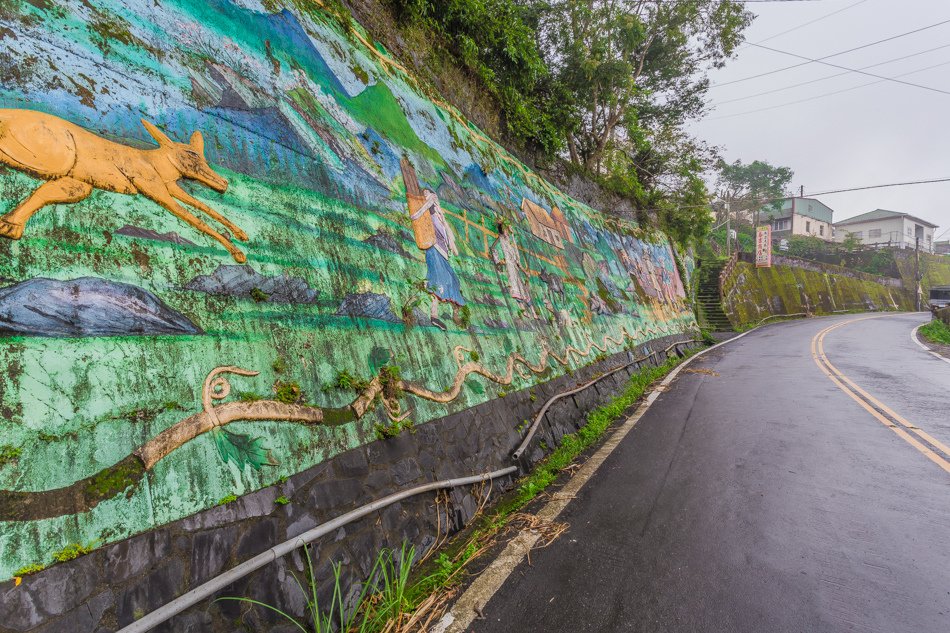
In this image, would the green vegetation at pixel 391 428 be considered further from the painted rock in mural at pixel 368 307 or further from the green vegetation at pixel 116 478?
the green vegetation at pixel 116 478

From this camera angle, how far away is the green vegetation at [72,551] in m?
1.58

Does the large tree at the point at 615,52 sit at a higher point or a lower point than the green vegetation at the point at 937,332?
higher

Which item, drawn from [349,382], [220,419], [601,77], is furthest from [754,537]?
[601,77]

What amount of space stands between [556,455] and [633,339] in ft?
21.3

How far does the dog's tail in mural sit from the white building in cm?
6789

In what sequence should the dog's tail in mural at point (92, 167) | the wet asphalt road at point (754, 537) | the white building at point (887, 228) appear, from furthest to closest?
1. the white building at point (887, 228)
2. the wet asphalt road at point (754, 537)
3. the dog's tail in mural at point (92, 167)

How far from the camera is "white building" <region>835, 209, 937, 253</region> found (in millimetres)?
52344

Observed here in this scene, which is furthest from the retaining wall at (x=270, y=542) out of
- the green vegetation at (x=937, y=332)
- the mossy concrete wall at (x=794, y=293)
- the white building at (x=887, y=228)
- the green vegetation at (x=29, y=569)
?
the white building at (x=887, y=228)

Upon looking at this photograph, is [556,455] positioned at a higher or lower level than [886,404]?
higher

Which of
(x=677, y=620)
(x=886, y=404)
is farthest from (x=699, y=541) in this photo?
(x=886, y=404)

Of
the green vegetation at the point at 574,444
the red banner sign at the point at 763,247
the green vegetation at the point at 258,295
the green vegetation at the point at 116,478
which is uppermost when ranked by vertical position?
the red banner sign at the point at 763,247

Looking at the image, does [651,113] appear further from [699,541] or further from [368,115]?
[699,541]

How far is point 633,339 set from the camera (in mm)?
10484

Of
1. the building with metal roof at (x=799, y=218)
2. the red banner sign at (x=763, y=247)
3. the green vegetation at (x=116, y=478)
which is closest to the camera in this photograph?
the green vegetation at (x=116, y=478)
